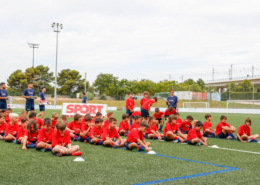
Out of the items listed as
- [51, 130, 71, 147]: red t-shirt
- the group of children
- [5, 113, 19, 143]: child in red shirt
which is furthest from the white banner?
[51, 130, 71, 147]: red t-shirt

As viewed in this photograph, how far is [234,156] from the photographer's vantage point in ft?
22.0

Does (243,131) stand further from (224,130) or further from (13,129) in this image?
(13,129)

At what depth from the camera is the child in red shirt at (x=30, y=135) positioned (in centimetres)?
712

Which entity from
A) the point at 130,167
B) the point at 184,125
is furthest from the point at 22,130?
the point at 184,125

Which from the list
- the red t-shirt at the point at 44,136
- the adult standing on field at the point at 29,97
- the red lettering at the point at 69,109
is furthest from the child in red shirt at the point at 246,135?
the red lettering at the point at 69,109

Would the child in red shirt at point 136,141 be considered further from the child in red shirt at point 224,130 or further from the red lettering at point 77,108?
the red lettering at point 77,108

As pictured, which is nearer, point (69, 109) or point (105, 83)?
point (69, 109)

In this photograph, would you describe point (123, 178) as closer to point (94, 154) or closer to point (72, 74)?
point (94, 154)

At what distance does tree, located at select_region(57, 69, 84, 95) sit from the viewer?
64.4m

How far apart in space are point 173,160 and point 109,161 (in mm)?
1493

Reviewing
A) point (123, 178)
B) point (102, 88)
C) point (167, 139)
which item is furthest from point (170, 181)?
point (102, 88)

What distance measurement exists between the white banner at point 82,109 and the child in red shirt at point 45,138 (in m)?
11.0

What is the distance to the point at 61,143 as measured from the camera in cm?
654

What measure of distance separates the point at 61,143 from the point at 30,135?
5.25ft
